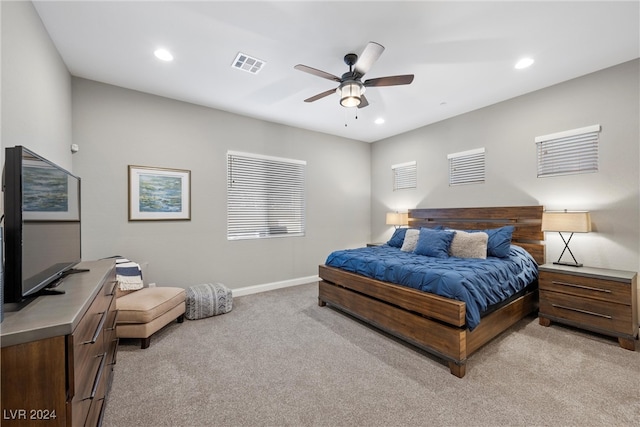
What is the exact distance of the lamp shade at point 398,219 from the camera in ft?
16.5

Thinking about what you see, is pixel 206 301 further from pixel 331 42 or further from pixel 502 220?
pixel 502 220

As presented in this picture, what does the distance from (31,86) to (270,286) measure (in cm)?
359

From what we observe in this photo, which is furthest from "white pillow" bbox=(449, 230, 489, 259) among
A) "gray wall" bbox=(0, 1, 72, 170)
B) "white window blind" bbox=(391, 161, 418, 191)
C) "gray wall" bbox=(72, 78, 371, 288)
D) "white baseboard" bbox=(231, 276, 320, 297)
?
"gray wall" bbox=(0, 1, 72, 170)

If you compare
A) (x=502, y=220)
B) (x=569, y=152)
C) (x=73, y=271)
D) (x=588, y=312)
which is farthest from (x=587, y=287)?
(x=73, y=271)

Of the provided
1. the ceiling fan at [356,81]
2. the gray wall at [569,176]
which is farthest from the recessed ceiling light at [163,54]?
the gray wall at [569,176]

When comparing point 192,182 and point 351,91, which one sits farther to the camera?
point 192,182

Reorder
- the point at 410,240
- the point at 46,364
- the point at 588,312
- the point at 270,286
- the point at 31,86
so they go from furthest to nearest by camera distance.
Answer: the point at 270,286 → the point at 410,240 → the point at 588,312 → the point at 31,86 → the point at 46,364

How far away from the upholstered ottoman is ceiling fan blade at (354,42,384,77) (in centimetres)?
303

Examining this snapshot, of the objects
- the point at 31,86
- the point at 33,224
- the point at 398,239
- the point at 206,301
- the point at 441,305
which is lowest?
Result: the point at 206,301

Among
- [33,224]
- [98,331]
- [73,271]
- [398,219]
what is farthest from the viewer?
[398,219]

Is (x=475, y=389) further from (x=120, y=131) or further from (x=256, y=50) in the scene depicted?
(x=120, y=131)

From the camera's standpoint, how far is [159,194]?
11.7 feet

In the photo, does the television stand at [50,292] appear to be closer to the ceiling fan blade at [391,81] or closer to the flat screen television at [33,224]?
the flat screen television at [33,224]

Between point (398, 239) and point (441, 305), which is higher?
point (398, 239)
